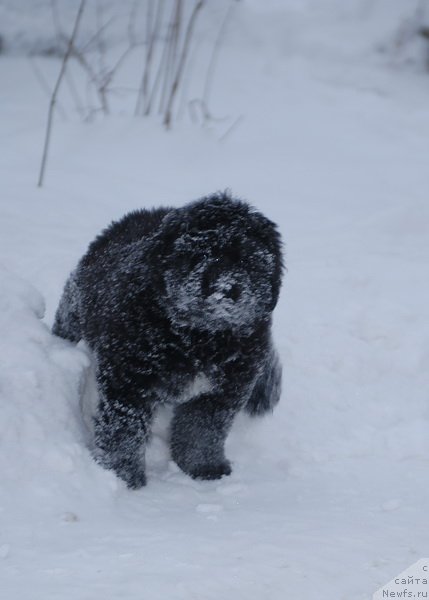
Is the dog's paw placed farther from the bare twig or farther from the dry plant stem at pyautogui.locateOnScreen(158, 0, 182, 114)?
the bare twig

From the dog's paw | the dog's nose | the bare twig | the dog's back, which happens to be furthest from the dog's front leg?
the bare twig

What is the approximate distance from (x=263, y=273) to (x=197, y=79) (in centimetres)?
566

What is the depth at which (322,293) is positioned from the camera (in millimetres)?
4910

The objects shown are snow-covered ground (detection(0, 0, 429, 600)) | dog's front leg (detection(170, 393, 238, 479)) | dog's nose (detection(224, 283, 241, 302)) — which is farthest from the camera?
dog's front leg (detection(170, 393, 238, 479))

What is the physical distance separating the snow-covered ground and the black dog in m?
0.17

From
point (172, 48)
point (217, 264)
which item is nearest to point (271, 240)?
point (217, 264)

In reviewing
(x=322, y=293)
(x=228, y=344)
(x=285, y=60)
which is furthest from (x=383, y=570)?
(x=285, y=60)

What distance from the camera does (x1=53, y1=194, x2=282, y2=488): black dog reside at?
3188 mm

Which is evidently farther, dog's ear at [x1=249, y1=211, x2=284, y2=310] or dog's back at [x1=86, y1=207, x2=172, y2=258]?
dog's back at [x1=86, y1=207, x2=172, y2=258]

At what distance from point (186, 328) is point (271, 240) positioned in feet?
1.62

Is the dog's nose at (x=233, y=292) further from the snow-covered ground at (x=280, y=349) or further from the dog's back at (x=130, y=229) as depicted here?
the snow-covered ground at (x=280, y=349)

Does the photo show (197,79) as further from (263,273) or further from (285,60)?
(263,273)

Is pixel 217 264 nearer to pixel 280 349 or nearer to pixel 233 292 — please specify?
pixel 233 292

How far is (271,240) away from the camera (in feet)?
11.0
